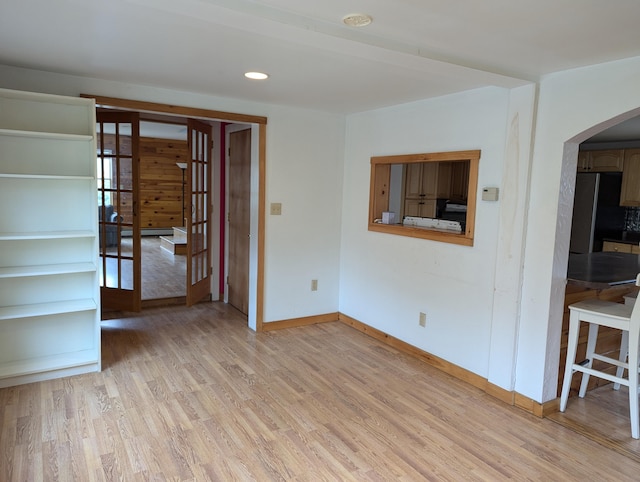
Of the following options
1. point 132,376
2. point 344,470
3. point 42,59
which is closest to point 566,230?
point 344,470

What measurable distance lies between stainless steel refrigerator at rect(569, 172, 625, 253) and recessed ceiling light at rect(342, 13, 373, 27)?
4566mm

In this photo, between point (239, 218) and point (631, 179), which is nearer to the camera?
point (239, 218)

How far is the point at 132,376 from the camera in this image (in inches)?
127

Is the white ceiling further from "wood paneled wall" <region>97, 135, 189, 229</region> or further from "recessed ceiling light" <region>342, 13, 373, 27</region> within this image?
"wood paneled wall" <region>97, 135, 189, 229</region>

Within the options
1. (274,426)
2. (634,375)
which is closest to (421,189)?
(634,375)

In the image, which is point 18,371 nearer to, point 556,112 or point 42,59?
→ point 42,59

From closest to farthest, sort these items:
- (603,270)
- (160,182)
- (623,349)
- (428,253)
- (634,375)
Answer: (634,375) → (623,349) → (603,270) → (428,253) → (160,182)

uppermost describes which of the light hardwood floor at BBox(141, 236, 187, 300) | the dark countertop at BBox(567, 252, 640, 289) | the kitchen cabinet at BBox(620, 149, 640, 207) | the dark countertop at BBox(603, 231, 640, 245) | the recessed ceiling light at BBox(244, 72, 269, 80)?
the recessed ceiling light at BBox(244, 72, 269, 80)

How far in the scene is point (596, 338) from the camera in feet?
10.3

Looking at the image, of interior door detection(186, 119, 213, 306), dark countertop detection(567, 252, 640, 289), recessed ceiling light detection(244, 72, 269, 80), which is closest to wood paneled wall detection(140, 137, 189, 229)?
interior door detection(186, 119, 213, 306)

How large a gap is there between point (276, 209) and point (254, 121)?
84cm

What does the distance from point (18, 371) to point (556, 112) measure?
3.90 m

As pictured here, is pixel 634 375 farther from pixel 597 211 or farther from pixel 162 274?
pixel 162 274

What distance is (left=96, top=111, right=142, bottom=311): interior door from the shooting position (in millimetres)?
4453
